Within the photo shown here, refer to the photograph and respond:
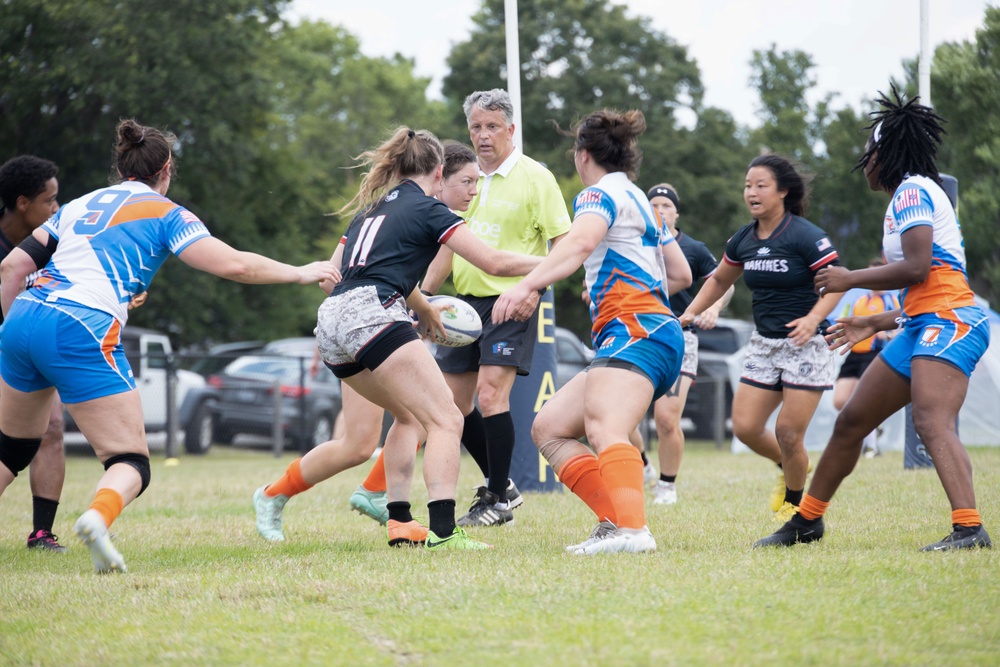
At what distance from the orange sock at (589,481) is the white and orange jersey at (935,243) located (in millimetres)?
1734

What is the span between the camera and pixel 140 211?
17.4 ft

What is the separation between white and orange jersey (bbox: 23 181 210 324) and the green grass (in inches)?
53.1

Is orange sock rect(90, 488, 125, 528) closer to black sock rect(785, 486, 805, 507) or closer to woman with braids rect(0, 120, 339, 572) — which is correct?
woman with braids rect(0, 120, 339, 572)

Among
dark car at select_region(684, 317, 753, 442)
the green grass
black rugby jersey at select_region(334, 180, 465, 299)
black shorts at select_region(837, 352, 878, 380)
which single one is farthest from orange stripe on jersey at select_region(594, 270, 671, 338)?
dark car at select_region(684, 317, 753, 442)

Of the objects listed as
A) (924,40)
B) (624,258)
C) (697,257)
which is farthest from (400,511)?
(924,40)

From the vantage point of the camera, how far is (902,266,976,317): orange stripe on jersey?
5.27 metres

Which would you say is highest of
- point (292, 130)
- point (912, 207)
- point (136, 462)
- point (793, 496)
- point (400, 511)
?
point (292, 130)

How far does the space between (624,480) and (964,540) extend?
160 cm

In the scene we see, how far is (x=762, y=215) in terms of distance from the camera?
703 centimetres

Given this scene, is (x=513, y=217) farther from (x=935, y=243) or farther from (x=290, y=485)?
(x=935, y=243)

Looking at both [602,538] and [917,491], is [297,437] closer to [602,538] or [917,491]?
[917,491]

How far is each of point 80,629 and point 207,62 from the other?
23144 millimetres

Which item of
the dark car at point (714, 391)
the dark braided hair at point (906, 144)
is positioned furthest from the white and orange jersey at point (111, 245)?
the dark car at point (714, 391)

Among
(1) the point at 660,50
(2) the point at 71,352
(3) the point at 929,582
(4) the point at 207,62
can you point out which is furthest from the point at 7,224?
(1) the point at 660,50
